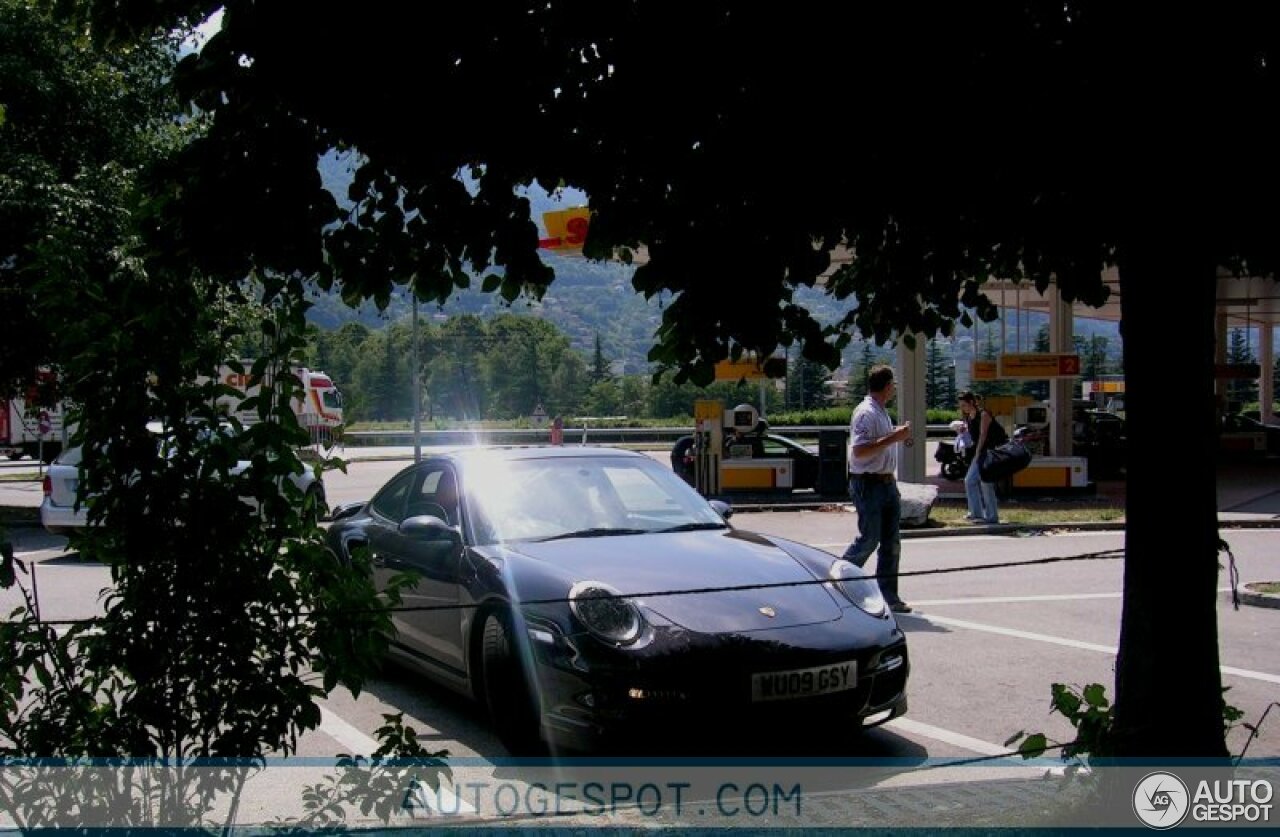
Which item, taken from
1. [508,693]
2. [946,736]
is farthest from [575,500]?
[946,736]

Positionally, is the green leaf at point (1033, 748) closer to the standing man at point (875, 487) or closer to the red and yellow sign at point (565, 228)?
the standing man at point (875, 487)

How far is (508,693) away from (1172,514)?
2.94 m

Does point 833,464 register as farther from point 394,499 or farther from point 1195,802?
point 1195,802

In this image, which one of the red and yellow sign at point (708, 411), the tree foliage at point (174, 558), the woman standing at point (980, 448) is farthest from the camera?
the red and yellow sign at point (708, 411)

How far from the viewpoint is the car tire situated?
17.7ft

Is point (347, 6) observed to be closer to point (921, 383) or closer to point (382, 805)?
point (382, 805)

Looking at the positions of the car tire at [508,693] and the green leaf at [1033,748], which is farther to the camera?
the car tire at [508,693]

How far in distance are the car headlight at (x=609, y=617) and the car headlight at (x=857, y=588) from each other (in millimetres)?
1043

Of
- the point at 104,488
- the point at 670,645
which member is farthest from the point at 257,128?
the point at 670,645

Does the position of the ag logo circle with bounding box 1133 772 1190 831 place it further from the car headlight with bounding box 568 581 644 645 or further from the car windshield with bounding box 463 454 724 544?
the car windshield with bounding box 463 454 724 544

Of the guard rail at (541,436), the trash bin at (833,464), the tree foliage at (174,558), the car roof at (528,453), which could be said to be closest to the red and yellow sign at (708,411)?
the trash bin at (833,464)

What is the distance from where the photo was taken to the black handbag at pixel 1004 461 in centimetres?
1523

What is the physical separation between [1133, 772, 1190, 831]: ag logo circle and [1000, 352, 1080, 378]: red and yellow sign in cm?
2216

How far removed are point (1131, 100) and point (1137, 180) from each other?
10.4 inches
